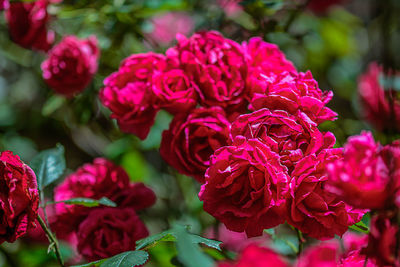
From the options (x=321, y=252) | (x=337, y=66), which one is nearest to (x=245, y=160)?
(x=321, y=252)

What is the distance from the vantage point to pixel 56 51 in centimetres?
103

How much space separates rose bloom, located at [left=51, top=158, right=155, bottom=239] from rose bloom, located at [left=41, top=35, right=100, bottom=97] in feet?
0.88

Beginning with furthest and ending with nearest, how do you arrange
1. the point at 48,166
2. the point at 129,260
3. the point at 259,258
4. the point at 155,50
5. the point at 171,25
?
the point at 171,25 → the point at 155,50 → the point at 48,166 → the point at 129,260 → the point at 259,258

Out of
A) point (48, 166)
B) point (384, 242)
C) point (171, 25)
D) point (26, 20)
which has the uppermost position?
point (384, 242)

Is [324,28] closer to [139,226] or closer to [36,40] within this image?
[36,40]

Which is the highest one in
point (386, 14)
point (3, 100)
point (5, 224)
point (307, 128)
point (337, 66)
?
point (386, 14)

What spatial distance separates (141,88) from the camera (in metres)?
0.76

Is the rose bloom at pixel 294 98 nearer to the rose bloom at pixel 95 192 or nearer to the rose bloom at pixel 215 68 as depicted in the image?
the rose bloom at pixel 215 68

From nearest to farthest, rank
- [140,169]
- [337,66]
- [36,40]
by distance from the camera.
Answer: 1. [36,40]
2. [140,169]
3. [337,66]

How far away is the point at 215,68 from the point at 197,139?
0.12m

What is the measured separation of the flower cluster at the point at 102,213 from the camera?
72cm

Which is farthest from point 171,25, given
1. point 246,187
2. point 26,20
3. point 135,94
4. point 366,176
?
point 366,176

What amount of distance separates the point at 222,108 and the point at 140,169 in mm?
723

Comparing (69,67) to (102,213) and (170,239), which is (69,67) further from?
(170,239)
